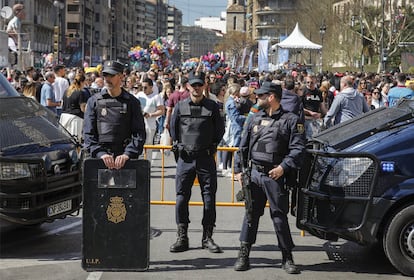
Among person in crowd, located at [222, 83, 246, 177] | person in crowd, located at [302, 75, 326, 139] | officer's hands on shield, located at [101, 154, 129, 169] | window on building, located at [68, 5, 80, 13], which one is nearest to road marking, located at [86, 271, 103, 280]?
officer's hands on shield, located at [101, 154, 129, 169]

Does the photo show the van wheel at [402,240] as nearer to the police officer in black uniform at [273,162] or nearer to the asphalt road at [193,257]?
the asphalt road at [193,257]

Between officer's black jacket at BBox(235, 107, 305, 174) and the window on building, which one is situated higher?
the window on building

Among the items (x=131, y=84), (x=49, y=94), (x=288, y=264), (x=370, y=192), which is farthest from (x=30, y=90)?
(x=370, y=192)

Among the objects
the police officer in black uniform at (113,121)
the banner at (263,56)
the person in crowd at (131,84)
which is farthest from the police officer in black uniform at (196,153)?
the banner at (263,56)

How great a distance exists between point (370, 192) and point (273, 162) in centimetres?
100

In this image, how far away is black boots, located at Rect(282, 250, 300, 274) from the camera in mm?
7500

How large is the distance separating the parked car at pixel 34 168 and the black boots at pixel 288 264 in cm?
266

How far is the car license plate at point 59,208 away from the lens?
27.4ft

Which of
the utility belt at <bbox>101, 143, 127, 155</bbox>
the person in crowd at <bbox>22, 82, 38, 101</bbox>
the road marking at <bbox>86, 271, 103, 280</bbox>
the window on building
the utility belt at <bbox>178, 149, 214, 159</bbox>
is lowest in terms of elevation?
the road marking at <bbox>86, 271, 103, 280</bbox>

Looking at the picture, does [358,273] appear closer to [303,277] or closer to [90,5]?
[303,277]

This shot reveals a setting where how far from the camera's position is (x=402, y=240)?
739cm

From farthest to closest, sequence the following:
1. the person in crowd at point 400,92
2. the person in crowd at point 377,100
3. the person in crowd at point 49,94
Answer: the person in crowd at point 377,100
the person in crowd at point 49,94
the person in crowd at point 400,92

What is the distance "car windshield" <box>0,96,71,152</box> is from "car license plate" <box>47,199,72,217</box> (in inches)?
28.0

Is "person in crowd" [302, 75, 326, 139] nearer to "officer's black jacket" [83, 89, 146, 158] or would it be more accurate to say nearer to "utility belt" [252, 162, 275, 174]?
"utility belt" [252, 162, 275, 174]
